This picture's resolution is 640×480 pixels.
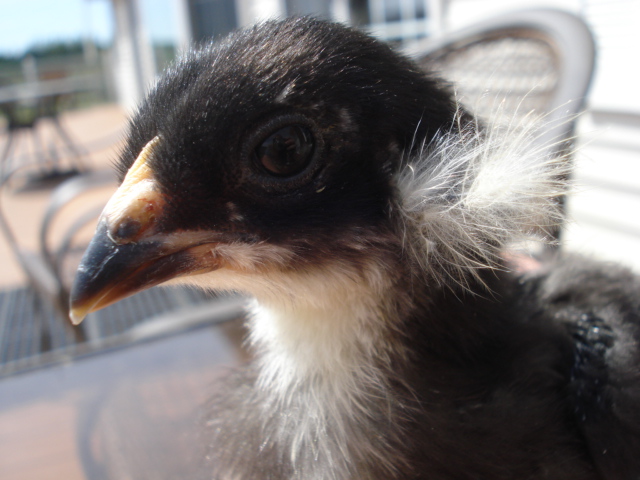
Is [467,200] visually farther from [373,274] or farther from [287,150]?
[287,150]

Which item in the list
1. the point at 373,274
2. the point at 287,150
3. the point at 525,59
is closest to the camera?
the point at 287,150

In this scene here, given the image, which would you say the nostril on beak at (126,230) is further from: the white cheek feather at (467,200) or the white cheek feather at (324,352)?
the white cheek feather at (467,200)

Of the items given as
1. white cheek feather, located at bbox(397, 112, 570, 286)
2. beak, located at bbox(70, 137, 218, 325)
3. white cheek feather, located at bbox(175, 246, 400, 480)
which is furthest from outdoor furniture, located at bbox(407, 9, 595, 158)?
beak, located at bbox(70, 137, 218, 325)

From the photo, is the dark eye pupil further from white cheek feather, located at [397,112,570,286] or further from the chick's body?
white cheek feather, located at [397,112,570,286]

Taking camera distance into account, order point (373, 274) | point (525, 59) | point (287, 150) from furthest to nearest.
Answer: point (525, 59)
point (373, 274)
point (287, 150)

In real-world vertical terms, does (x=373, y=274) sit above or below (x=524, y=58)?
below

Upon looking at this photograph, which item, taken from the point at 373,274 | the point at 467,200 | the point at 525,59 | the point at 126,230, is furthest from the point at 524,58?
the point at 126,230

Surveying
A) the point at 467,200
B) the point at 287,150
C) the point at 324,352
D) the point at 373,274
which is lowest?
the point at 324,352
